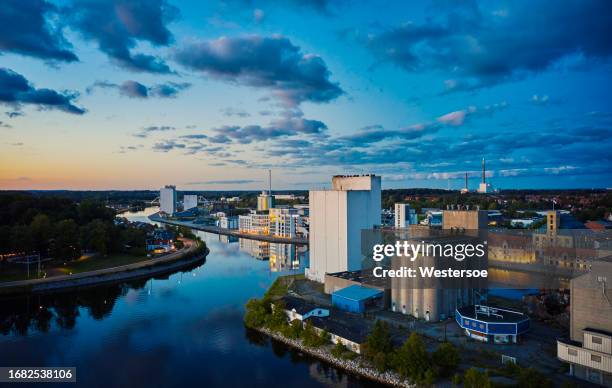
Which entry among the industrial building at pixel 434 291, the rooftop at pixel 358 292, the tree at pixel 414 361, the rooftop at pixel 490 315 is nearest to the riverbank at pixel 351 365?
the tree at pixel 414 361

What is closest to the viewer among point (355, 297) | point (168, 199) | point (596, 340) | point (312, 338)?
point (596, 340)

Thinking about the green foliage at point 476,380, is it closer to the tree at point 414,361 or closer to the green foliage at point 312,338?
the tree at point 414,361

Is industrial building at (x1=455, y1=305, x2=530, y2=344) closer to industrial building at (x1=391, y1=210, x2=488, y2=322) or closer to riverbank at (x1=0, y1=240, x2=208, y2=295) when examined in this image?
industrial building at (x1=391, y1=210, x2=488, y2=322)

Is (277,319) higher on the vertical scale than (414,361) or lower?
lower

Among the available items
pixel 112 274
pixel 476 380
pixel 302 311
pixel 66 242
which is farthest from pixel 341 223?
pixel 66 242

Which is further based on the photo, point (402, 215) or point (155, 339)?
point (402, 215)

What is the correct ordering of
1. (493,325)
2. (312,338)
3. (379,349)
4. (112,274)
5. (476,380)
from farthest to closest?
(112,274)
(312,338)
(493,325)
(379,349)
(476,380)

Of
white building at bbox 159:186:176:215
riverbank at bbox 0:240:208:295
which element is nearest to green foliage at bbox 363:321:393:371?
riverbank at bbox 0:240:208:295

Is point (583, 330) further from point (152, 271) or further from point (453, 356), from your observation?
point (152, 271)

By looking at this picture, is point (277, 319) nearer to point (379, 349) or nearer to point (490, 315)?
point (379, 349)
